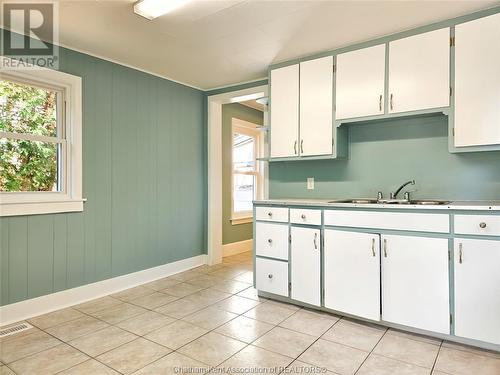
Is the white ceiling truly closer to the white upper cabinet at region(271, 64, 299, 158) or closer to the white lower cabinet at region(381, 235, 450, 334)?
the white upper cabinet at region(271, 64, 299, 158)

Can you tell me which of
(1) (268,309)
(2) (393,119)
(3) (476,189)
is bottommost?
(1) (268,309)

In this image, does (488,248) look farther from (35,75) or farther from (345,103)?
(35,75)

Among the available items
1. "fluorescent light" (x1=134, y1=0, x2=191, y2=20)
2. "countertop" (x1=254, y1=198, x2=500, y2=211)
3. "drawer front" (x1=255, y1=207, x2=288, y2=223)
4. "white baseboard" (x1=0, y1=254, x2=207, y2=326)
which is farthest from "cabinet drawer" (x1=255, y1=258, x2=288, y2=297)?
"fluorescent light" (x1=134, y1=0, x2=191, y2=20)

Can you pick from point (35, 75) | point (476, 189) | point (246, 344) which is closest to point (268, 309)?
point (246, 344)

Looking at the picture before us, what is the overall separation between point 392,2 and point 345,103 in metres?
0.86

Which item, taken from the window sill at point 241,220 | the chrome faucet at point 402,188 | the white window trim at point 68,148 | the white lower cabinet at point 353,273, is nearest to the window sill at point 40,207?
the white window trim at point 68,148

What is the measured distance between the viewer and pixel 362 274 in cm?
249

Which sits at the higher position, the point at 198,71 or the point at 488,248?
the point at 198,71

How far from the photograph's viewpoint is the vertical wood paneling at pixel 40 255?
8.79 ft

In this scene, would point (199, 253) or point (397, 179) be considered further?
point (199, 253)

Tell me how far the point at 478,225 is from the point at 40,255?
134 inches

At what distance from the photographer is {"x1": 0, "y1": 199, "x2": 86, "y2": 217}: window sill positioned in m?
2.52

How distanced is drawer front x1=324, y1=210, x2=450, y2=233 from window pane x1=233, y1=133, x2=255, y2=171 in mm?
2744

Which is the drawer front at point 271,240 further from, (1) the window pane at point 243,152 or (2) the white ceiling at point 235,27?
(1) the window pane at point 243,152
